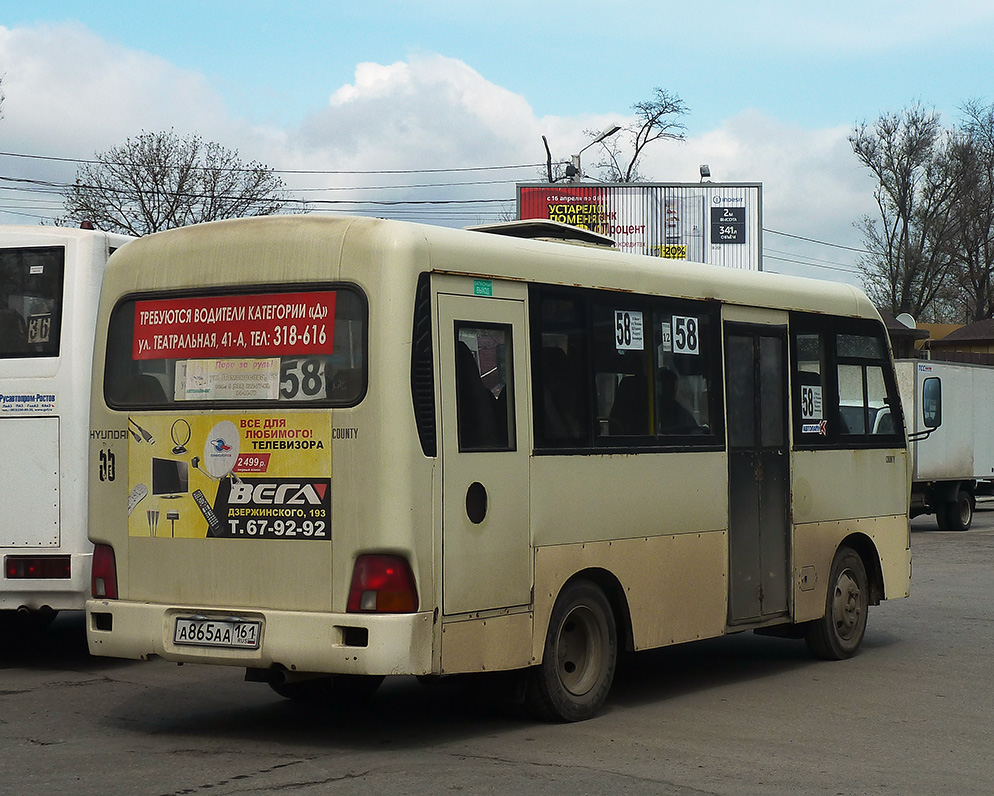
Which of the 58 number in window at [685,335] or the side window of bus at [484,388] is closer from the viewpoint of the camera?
the side window of bus at [484,388]

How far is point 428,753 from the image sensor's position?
762 centimetres

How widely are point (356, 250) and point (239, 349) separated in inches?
34.9

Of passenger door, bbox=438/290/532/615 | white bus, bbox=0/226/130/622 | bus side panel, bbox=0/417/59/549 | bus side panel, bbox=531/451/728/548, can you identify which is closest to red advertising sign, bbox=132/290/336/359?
passenger door, bbox=438/290/532/615

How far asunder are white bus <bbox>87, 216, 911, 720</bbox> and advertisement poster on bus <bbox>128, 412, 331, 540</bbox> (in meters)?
0.01

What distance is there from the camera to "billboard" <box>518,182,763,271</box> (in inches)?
1588

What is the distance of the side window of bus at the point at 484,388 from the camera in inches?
312

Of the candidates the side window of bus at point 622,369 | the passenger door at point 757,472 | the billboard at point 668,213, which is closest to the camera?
the side window of bus at point 622,369

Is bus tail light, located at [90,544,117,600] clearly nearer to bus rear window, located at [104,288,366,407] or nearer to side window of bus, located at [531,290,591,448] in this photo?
bus rear window, located at [104,288,366,407]

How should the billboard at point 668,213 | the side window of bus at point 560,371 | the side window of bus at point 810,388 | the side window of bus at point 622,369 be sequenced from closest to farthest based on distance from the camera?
the side window of bus at point 560,371, the side window of bus at point 622,369, the side window of bus at point 810,388, the billboard at point 668,213

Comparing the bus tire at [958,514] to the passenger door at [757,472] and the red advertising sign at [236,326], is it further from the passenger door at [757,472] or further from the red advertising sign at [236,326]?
the red advertising sign at [236,326]

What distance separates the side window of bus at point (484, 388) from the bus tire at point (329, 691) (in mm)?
1952

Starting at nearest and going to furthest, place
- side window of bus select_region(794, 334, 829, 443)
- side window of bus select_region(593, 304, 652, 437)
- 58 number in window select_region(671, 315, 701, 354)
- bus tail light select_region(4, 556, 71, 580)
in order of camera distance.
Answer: side window of bus select_region(593, 304, 652, 437)
58 number in window select_region(671, 315, 701, 354)
bus tail light select_region(4, 556, 71, 580)
side window of bus select_region(794, 334, 829, 443)

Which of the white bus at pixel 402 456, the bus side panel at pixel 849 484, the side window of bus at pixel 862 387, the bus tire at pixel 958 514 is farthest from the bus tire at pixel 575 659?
the bus tire at pixel 958 514

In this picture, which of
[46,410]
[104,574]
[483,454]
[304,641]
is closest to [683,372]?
[483,454]
